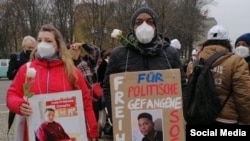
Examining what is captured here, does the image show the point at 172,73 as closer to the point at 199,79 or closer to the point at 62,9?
the point at 199,79

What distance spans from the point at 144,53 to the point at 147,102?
473 millimetres

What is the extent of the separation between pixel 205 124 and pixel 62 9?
49.3m

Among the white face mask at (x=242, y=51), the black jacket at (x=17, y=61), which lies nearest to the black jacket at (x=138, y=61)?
the white face mask at (x=242, y=51)

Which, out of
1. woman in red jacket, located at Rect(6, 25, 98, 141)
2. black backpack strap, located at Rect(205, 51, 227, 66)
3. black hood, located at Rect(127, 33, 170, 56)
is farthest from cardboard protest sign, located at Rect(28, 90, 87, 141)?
black backpack strap, located at Rect(205, 51, 227, 66)

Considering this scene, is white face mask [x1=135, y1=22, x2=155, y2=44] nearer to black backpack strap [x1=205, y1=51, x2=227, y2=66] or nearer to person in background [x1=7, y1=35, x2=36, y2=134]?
black backpack strap [x1=205, y1=51, x2=227, y2=66]

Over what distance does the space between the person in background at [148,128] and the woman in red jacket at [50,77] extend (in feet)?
1.75

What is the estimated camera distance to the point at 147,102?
12.6ft

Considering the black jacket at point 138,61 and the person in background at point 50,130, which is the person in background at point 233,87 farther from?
the person in background at point 50,130

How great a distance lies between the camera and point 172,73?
3.85 m

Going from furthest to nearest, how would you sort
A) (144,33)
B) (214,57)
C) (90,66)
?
(90,66) → (214,57) → (144,33)

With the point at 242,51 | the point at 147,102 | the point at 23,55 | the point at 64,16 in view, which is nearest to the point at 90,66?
the point at 23,55

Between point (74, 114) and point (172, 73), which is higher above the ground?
point (172, 73)

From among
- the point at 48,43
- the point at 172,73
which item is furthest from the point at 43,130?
the point at 172,73

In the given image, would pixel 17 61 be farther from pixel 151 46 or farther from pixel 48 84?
pixel 151 46
